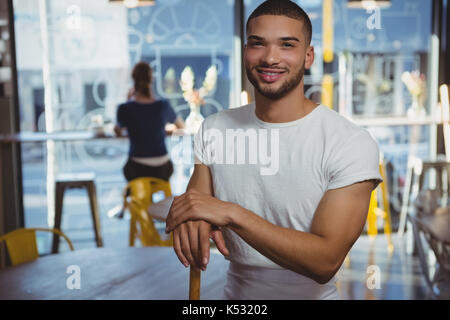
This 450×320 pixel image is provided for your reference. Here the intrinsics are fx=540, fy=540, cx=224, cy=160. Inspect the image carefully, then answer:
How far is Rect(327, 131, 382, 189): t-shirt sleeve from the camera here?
1.01m

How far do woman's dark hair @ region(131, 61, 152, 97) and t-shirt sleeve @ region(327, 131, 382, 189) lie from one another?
9.03ft

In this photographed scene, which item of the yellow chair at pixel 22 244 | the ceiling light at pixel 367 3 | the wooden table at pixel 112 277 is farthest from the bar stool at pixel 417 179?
the yellow chair at pixel 22 244

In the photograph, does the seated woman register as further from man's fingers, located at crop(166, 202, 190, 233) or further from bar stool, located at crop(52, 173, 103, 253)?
man's fingers, located at crop(166, 202, 190, 233)

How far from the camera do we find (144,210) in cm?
309

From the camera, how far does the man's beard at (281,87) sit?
1062 mm

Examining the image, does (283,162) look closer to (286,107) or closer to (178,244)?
(286,107)

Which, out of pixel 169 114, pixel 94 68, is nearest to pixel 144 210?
pixel 169 114

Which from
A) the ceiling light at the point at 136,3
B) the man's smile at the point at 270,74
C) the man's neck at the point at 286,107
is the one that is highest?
the ceiling light at the point at 136,3

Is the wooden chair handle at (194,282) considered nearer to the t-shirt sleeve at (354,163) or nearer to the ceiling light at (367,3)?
the t-shirt sleeve at (354,163)

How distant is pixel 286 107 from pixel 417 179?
3.39 metres

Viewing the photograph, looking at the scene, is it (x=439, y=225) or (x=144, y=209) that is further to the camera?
(x=144, y=209)

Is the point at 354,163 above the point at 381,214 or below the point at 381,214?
above
